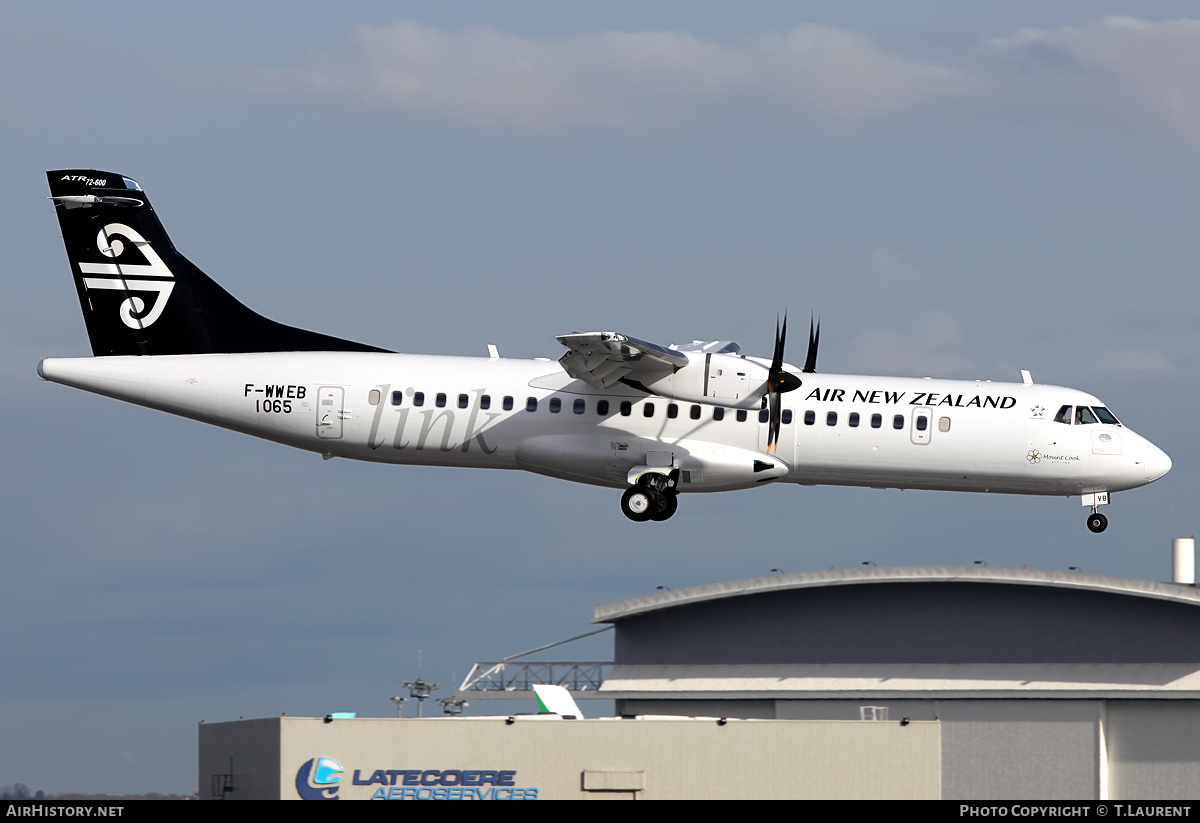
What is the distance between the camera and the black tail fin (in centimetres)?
3547

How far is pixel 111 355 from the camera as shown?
35281mm

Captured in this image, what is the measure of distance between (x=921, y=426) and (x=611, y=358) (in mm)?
6917

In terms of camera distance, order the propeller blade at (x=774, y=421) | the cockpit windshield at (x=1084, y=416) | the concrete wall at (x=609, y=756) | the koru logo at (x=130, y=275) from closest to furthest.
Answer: the propeller blade at (x=774, y=421)
the cockpit windshield at (x=1084, y=416)
the concrete wall at (x=609, y=756)
the koru logo at (x=130, y=275)

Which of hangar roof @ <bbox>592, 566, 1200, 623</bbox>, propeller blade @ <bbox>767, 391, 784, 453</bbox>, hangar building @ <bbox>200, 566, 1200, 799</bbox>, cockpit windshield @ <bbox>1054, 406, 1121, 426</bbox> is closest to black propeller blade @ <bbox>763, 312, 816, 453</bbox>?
propeller blade @ <bbox>767, 391, 784, 453</bbox>

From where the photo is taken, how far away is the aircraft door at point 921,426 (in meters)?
33.2

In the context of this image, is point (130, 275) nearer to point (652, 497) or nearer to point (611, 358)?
point (611, 358)

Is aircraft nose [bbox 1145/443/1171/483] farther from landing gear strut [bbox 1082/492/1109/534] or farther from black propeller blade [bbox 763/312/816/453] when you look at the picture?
black propeller blade [bbox 763/312/816/453]

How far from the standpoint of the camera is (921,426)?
3325cm

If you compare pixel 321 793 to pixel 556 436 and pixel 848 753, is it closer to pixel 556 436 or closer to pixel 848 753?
pixel 556 436

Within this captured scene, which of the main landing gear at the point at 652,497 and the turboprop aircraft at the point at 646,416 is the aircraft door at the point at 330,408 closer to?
the turboprop aircraft at the point at 646,416

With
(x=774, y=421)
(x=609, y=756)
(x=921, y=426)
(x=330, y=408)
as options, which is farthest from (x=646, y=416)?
(x=609, y=756)

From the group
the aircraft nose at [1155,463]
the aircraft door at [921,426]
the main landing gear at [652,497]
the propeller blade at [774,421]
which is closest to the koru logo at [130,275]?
the main landing gear at [652,497]

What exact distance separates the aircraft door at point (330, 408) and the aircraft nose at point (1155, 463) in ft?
58.1

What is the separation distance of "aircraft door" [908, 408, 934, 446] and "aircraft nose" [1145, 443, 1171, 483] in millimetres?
4863
